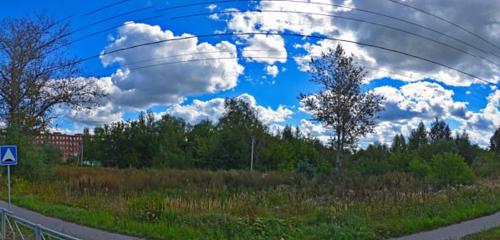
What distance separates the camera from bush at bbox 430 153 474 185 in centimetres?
3133

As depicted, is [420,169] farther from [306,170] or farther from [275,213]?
[275,213]

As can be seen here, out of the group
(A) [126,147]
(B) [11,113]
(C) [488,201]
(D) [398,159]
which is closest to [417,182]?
(C) [488,201]

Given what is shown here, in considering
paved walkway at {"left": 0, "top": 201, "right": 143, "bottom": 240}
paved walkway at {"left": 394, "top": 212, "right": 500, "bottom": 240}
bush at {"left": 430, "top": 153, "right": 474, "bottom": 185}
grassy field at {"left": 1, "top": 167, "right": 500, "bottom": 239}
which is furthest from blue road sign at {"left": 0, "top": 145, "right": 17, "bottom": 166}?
bush at {"left": 430, "top": 153, "right": 474, "bottom": 185}

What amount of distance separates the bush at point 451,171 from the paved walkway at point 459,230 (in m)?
14.3

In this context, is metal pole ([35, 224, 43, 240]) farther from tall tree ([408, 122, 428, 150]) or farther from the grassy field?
tall tree ([408, 122, 428, 150])

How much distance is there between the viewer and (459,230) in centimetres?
1466

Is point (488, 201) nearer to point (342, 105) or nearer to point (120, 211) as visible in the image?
point (342, 105)

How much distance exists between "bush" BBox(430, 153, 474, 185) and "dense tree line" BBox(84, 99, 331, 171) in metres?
28.5

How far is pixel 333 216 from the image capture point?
15016 mm

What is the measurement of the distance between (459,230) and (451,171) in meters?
18.8

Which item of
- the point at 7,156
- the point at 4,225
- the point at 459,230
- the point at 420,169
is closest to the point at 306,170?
the point at 420,169

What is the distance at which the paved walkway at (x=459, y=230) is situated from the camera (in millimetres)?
13530

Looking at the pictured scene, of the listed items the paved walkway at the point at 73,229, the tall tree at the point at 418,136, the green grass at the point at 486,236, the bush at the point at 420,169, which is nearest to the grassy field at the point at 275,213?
the paved walkway at the point at 73,229

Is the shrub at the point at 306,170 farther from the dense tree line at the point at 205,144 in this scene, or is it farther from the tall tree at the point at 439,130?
the tall tree at the point at 439,130
